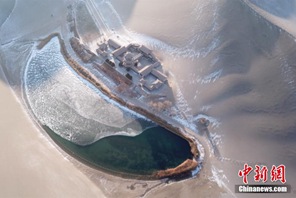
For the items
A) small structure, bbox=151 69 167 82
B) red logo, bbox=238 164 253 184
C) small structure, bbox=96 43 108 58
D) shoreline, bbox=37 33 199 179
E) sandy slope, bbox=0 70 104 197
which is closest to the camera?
sandy slope, bbox=0 70 104 197

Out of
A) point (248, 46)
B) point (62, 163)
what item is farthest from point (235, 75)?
point (62, 163)

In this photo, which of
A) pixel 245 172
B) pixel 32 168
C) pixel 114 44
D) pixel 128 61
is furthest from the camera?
pixel 114 44

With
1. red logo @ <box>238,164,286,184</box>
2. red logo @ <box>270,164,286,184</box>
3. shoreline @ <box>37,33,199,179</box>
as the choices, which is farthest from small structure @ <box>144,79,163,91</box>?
red logo @ <box>270,164,286,184</box>

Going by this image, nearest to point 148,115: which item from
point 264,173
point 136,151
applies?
point 136,151

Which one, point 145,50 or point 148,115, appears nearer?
point 148,115

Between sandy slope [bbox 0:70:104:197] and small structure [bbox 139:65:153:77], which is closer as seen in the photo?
sandy slope [bbox 0:70:104:197]

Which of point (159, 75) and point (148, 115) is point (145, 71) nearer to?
point (159, 75)

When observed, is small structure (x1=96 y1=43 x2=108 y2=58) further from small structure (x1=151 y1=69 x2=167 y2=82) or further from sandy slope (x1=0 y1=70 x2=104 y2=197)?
sandy slope (x1=0 y1=70 x2=104 y2=197)

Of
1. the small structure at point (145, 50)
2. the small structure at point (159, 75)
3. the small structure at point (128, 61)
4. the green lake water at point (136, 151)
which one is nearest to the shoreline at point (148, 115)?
the green lake water at point (136, 151)
